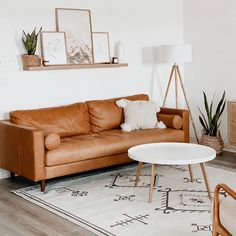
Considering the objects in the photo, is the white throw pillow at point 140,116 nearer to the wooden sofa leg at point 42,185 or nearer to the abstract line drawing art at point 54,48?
the abstract line drawing art at point 54,48

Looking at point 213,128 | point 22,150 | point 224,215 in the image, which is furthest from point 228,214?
point 213,128

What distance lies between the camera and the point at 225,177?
4.76 m

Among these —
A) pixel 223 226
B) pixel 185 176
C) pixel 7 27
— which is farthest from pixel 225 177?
pixel 7 27

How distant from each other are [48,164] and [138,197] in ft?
2.99

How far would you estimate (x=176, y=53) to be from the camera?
18.9 ft

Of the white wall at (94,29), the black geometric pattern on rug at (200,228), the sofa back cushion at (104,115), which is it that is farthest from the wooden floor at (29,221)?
the sofa back cushion at (104,115)

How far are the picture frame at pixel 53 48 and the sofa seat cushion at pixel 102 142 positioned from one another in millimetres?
931

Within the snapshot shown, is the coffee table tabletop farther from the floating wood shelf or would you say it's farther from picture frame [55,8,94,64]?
picture frame [55,8,94,64]

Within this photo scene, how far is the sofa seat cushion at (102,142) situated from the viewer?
A: 4438mm

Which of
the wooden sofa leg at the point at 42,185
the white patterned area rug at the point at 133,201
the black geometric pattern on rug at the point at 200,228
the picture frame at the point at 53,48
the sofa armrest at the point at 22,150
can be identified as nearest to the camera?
the black geometric pattern on rug at the point at 200,228

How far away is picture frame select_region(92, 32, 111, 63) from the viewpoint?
564 cm

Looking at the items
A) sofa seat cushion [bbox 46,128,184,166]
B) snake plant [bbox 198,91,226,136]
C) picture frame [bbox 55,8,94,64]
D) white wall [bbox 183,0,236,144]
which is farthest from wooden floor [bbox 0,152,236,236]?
white wall [bbox 183,0,236,144]

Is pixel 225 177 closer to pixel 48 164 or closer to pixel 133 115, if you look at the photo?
pixel 133 115

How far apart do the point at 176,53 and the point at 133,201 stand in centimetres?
237
